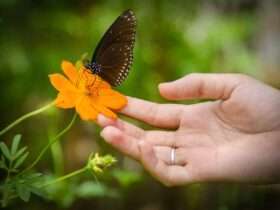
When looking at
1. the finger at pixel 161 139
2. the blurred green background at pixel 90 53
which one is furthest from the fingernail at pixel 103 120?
the blurred green background at pixel 90 53

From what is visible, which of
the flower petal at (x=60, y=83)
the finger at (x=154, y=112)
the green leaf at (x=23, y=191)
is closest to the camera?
the green leaf at (x=23, y=191)

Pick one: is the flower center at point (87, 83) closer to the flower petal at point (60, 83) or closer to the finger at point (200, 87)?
the flower petal at point (60, 83)

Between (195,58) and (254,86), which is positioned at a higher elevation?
(254,86)

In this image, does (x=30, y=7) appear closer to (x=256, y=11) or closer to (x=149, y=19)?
(x=149, y=19)

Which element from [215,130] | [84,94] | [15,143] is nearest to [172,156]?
[215,130]

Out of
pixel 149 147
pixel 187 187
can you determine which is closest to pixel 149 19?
pixel 187 187

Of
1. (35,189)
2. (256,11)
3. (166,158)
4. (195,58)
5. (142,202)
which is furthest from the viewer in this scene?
(256,11)

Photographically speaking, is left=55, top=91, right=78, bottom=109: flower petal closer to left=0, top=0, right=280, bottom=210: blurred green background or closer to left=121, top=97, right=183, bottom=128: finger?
left=121, top=97, right=183, bottom=128: finger

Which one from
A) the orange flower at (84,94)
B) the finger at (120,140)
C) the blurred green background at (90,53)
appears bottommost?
the blurred green background at (90,53)
